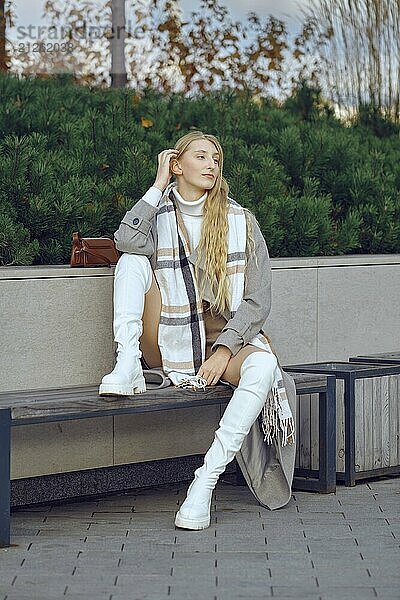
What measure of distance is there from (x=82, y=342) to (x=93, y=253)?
0.43 m

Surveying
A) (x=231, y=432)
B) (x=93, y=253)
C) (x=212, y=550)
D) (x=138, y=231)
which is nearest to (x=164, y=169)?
(x=138, y=231)

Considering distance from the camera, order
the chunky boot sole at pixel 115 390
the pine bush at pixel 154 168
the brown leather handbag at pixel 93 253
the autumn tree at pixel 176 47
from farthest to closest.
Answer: the autumn tree at pixel 176 47 → the pine bush at pixel 154 168 → the brown leather handbag at pixel 93 253 → the chunky boot sole at pixel 115 390

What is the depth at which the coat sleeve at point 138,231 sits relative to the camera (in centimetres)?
569

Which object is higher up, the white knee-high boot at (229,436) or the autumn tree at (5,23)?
the autumn tree at (5,23)

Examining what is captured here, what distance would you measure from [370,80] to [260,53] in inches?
51.1

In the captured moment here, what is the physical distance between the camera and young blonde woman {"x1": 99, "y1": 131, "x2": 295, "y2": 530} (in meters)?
5.66

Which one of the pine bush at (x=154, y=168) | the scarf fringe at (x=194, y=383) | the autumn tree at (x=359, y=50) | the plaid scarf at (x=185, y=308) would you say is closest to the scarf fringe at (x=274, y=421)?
the plaid scarf at (x=185, y=308)

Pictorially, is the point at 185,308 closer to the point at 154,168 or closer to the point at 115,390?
the point at 115,390

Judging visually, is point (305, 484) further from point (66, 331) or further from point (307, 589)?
point (307, 589)

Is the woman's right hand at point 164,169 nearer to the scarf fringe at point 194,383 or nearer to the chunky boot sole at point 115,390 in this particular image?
the scarf fringe at point 194,383

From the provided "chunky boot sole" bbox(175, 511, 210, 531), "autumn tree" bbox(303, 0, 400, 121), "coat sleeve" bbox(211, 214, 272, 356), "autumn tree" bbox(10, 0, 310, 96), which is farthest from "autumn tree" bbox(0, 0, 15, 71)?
"chunky boot sole" bbox(175, 511, 210, 531)

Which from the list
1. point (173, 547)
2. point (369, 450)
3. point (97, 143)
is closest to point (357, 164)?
point (97, 143)

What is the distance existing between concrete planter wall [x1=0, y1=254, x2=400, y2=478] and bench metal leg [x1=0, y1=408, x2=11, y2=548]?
25.0 inches

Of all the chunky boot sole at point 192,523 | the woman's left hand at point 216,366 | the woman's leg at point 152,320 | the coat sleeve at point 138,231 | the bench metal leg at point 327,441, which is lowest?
the chunky boot sole at point 192,523
